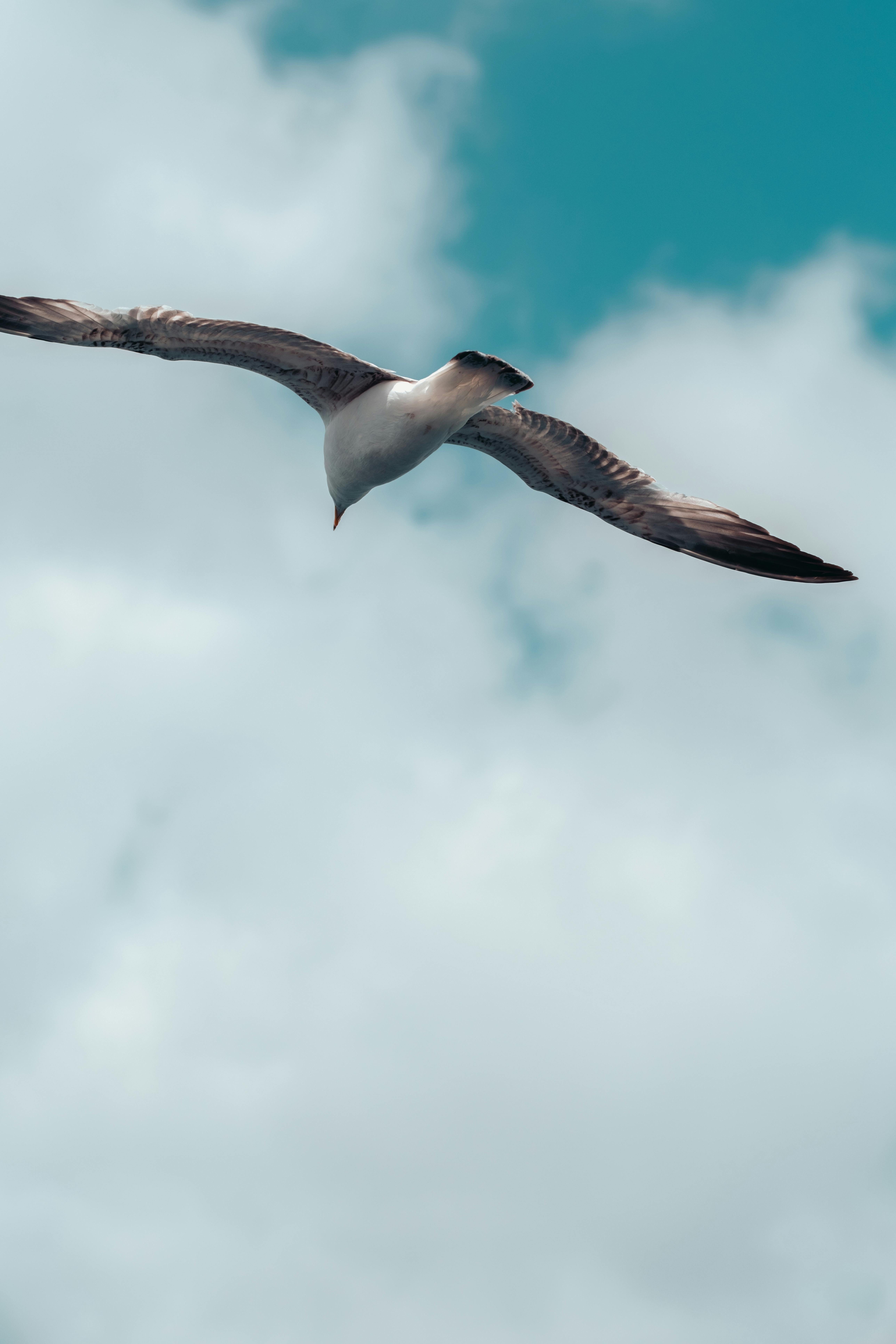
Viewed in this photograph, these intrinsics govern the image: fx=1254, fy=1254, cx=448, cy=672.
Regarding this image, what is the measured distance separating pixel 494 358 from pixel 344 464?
4.02 meters

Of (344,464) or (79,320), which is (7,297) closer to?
(79,320)

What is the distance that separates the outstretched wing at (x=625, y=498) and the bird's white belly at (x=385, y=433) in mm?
1430

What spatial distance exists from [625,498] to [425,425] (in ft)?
15.3

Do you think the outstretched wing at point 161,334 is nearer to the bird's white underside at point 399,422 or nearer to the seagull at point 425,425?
the seagull at point 425,425

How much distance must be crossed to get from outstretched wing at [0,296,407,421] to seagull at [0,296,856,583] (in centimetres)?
2

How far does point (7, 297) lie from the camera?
1645cm

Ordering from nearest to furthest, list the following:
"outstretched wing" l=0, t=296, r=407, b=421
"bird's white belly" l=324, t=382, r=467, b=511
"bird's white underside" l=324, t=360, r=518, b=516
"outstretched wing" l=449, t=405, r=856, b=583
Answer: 1. "outstretched wing" l=0, t=296, r=407, b=421
2. "bird's white underside" l=324, t=360, r=518, b=516
3. "bird's white belly" l=324, t=382, r=467, b=511
4. "outstretched wing" l=449, t=405, r=856, b=583

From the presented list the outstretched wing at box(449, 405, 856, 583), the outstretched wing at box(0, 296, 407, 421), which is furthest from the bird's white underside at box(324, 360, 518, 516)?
the outstretched wing at box(449, 405, 856, 583)

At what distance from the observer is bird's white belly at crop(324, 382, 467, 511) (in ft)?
57.7

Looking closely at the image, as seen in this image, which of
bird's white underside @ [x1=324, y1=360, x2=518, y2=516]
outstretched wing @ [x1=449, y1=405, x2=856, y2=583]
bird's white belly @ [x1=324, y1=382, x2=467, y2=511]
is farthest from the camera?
outstretched wing @ [x1=449, y1=405, x2=856, y2=583]

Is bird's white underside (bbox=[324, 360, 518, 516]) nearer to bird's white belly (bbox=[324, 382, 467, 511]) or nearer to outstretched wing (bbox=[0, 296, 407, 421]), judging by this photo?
bird's white belly (bbox=[324, 382, 467, 511])

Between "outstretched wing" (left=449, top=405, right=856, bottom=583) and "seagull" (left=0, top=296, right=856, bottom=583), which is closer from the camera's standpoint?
"seagull" (left=0, top=296, right=856, bottom=583)

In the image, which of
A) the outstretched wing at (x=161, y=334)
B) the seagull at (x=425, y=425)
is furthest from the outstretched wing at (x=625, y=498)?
the outstretched wing at (x=161, y=334)

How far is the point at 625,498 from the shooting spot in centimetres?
2095
